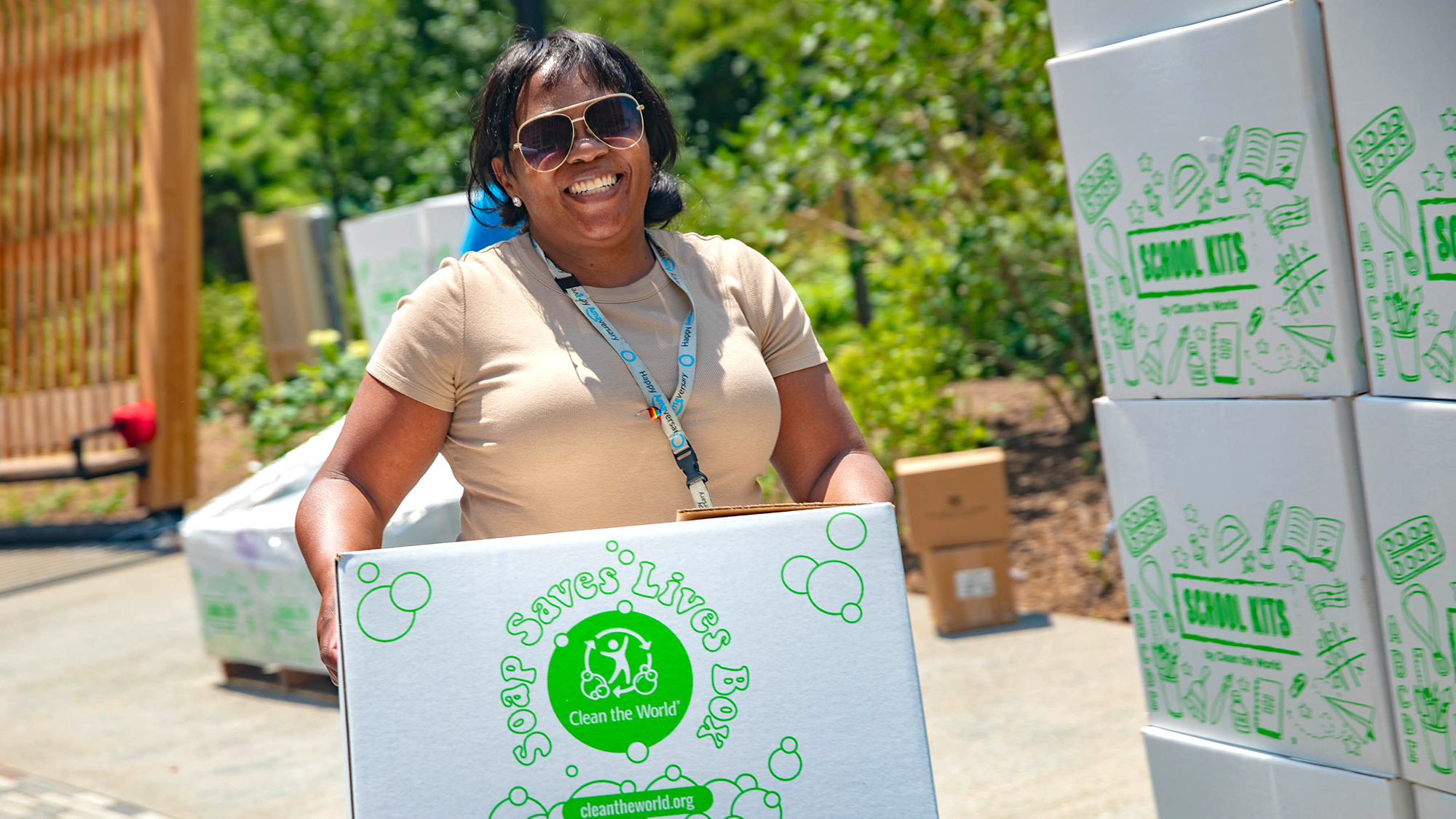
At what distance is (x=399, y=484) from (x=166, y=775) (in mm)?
2866

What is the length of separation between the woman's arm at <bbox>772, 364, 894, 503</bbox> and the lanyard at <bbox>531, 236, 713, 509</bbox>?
0.59 ft

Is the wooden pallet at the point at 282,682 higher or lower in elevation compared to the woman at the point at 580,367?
lower

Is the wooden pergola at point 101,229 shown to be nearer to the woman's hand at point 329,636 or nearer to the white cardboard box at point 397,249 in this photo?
the white cardboard box at point 397,249

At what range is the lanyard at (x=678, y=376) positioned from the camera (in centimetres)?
173

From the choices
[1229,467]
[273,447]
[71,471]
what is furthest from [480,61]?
[1229,467]

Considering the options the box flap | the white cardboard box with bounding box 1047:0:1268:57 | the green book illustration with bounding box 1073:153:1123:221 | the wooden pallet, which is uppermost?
the white cardboard box with bounding box 1047:0:1268:57

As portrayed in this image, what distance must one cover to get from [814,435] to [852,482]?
0.11 m

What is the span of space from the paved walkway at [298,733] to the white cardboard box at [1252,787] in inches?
25.8

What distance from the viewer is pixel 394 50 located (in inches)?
475

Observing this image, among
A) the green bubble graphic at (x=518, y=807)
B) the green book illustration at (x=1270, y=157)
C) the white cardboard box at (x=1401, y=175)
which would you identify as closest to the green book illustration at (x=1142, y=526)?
the white cardboard box at (x=1401, y=175)

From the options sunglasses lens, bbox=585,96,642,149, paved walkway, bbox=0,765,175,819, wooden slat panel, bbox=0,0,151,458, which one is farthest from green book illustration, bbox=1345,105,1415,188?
wooden slat panel, bbox=0,0,151,458

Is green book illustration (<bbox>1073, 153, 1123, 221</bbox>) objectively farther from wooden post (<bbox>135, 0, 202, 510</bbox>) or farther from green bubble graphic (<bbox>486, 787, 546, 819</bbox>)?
wooden post (<bbox>135, 0, 202, 510</bbox>)

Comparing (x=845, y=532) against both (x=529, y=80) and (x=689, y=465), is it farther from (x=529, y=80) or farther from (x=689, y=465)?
(x=529, y=80)

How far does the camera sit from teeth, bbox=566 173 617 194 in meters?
1.82
